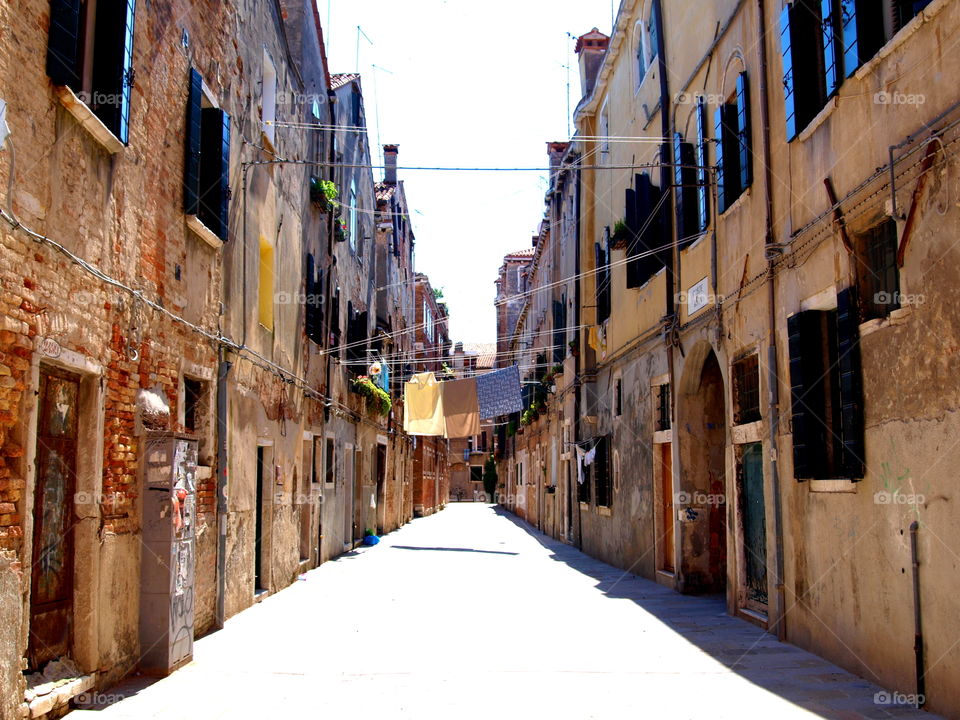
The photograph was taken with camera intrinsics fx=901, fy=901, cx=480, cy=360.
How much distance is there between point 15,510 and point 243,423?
232 inches

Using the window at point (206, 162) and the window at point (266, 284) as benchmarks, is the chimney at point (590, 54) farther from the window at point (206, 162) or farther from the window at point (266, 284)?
the window at point (206, 162)

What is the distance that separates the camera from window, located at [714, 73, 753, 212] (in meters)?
10.2

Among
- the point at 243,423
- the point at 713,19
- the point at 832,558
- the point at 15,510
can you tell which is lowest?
the point at 832,558

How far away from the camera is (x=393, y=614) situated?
10977 millimetres

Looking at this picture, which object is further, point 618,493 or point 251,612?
point 618,493

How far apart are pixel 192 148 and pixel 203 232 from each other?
89 centimetres

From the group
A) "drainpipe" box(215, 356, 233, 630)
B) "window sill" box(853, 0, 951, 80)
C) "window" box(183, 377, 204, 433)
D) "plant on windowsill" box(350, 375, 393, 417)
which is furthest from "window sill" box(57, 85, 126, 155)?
"plant on windowsill" box(350, 375, 393, 417)

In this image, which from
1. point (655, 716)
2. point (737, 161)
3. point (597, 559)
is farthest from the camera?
point (597, 559)

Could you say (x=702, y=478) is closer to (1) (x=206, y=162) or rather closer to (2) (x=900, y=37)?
(2) (x=900, y=37)

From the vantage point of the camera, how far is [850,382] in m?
7.28

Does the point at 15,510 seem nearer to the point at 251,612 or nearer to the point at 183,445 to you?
the point at 183,445

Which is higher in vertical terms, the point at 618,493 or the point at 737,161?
the point at 737,161

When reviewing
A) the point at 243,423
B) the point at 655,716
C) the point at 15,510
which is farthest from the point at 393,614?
the point at 15,510

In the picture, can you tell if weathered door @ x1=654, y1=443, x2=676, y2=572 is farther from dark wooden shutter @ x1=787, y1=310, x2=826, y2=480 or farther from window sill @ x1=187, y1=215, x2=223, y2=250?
window sill @ x1=187, y1=215, x2=223, y2=250
